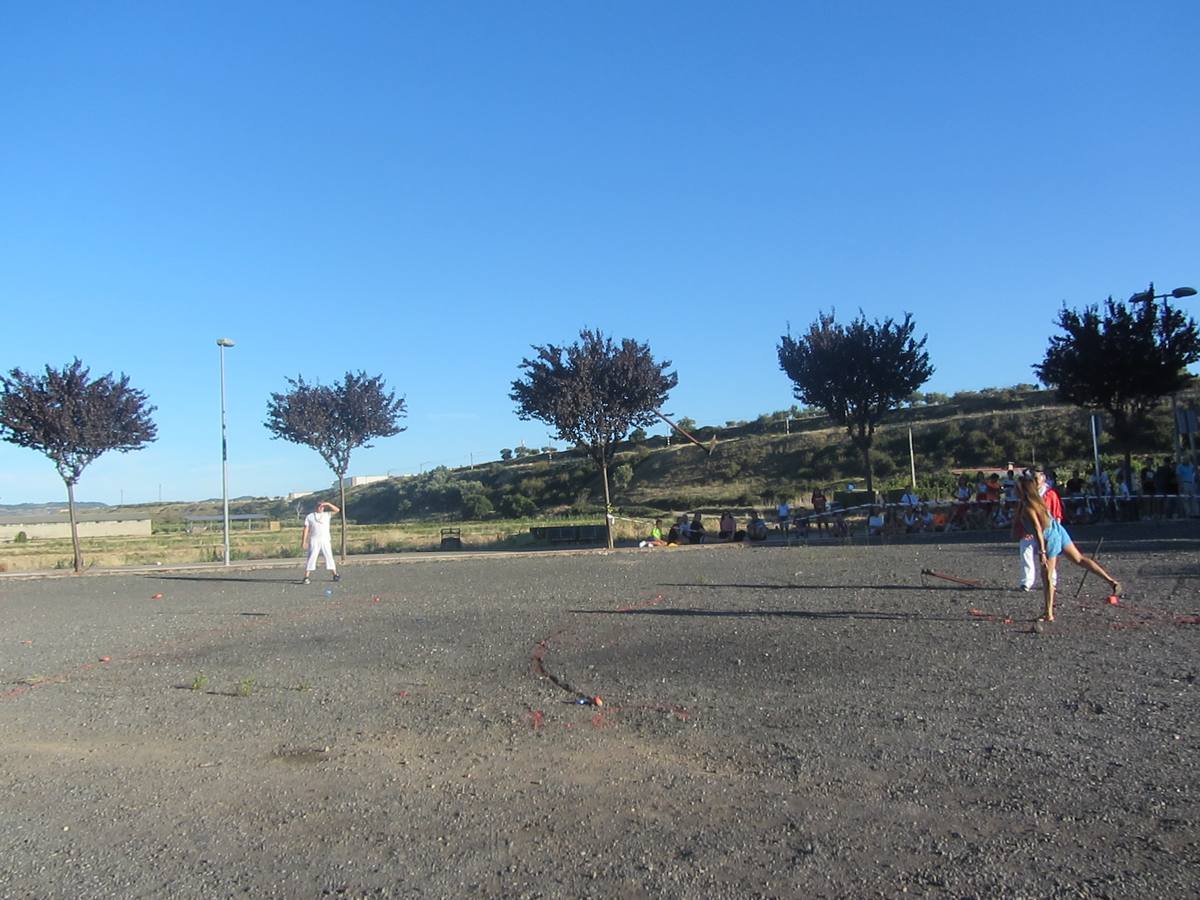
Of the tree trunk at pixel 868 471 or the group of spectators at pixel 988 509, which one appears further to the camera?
the tree trunk at pixel 868 471

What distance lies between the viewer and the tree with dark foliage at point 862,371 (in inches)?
1221

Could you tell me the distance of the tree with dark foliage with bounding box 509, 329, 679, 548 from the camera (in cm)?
2542

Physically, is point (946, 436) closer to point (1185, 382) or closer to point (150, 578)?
point (1185, 382)

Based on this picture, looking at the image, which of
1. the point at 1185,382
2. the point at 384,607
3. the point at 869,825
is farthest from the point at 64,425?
the point at 1185,382

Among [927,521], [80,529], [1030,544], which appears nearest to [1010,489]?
[927,521]

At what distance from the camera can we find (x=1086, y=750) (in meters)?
5.00

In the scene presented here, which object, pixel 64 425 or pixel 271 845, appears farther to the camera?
pixel 64 425

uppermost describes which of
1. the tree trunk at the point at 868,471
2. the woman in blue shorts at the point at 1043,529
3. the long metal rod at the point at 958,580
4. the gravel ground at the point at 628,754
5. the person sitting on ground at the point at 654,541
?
the tree trunk at the point at 868,471

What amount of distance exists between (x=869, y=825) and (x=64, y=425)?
24206mm

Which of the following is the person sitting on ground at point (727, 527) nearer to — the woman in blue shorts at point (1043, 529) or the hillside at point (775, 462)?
the hillside at point (775, 462)

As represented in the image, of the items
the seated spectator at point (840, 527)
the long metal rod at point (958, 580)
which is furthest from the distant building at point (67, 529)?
the long metal rod at point (958, 580)

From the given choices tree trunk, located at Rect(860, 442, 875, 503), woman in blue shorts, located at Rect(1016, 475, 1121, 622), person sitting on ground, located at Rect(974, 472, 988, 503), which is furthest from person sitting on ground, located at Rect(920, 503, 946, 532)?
woman in blue shorts, located at Rect(1016, 475, 1121, 622)

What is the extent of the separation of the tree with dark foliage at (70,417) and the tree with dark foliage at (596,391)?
10.9 meters

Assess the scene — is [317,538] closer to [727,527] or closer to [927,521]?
[727,527]
